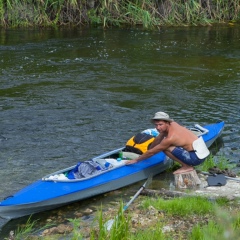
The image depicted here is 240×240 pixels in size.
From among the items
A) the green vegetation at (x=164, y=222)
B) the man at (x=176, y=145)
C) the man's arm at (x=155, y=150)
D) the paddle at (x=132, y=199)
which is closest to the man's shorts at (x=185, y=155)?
the man at (x=176, y=145)

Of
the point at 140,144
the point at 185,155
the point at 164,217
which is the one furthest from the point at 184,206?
the point at 140,144

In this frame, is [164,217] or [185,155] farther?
[185,155]

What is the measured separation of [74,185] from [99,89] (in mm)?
5792

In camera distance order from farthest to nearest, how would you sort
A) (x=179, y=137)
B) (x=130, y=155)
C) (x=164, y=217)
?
(x=130, y=155) < (x=179, y=137) < (x=164, y=217)

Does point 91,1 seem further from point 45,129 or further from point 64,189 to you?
point 64,189

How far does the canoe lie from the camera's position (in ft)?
20.4

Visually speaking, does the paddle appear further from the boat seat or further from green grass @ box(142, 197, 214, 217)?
the boat seat

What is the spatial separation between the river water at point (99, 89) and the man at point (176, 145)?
1060 millimetres

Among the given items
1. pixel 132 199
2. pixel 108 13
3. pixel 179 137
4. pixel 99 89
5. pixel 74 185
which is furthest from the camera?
pixel 108 13

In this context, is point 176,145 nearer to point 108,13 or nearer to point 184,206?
point 184,206

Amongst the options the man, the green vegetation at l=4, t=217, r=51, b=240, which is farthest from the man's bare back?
the green vegetation at l=4, t=217, r=51, b=240

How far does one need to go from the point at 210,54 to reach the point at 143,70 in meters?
2.67

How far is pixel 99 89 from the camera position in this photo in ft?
40.1

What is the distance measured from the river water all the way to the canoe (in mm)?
245
